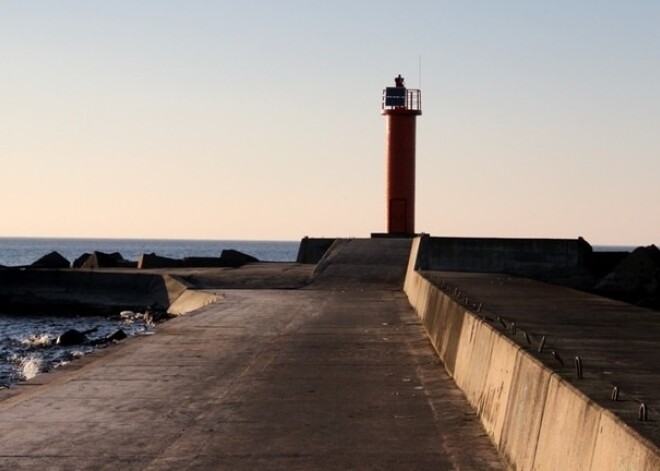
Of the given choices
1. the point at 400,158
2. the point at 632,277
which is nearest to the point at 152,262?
the point at 400,158

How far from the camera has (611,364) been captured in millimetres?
10289

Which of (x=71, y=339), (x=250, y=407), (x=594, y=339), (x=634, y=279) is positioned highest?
(x=594, y=339)

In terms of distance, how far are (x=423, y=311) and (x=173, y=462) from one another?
46.0ft

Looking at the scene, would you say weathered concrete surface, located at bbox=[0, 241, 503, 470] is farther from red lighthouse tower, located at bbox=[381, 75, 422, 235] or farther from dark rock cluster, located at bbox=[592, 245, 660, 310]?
red lighthouse tower, located at bbox=[381, 75, 422, 235]

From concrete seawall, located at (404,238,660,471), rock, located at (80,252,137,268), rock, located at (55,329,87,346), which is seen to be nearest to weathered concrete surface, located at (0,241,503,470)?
concrete seawall, located at (404,238,660,471)

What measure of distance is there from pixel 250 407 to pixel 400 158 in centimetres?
4110

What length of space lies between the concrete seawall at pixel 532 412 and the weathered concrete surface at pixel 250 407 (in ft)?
0.86

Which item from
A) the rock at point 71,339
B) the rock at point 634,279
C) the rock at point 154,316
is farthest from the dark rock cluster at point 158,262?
the rock at point 71,339

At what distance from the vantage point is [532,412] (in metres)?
8.49

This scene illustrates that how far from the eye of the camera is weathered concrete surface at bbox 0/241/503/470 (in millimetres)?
9656

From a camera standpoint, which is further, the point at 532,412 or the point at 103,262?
the point at 103,262

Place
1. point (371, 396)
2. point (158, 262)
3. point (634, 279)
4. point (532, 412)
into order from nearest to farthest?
point (532, 412)
point (371, 396)
point (634, 279)
point (158, 262)

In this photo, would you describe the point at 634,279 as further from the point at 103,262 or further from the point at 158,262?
the point at 103,262

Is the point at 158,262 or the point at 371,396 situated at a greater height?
the point at 158,262
